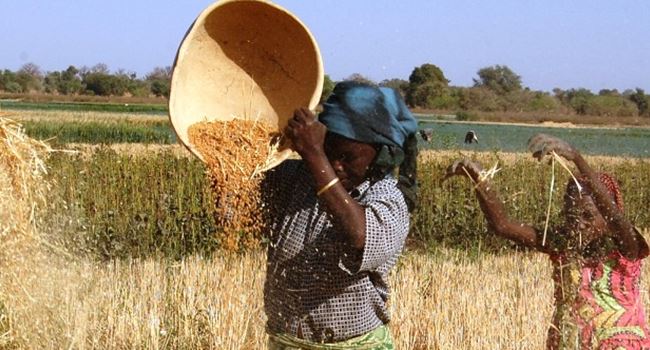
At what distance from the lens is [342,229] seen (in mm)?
2590

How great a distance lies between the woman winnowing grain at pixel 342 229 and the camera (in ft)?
8.59

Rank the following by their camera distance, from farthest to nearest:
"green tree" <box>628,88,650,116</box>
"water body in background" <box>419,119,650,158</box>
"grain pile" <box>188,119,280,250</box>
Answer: "green tree" <box>628,88,650,116</box> → "water body in background" <box>419,119,650,158</box> → "grain pile" <box>188,119,280,250</box>

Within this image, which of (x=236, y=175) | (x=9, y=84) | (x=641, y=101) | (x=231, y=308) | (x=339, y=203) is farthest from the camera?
(x=9, y=84)

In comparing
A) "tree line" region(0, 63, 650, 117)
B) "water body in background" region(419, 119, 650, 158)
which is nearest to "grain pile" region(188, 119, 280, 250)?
"water body in background" region(419, 119, 650, 158)

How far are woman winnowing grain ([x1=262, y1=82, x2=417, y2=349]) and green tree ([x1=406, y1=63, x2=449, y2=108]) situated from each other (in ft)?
169

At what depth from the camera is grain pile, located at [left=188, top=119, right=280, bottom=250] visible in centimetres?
284

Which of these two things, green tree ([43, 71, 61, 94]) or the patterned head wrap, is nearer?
the patterned head wrap

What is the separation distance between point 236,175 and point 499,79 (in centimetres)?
8147

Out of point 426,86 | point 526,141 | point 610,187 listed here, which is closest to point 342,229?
point 610,187

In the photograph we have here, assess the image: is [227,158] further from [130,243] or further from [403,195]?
[130,243]

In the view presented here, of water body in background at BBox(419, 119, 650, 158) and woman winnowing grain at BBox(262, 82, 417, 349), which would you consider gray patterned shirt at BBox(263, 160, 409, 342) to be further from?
water body in background at BBox(419, 119, 650, 158)

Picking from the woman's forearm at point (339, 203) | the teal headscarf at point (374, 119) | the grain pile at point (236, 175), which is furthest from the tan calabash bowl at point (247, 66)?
the woman's forearm at point (339, 203)

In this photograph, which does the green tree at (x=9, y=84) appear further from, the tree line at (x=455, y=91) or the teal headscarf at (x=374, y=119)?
the teal headscarf at (x=374, y=119)

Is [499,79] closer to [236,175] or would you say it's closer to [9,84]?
[9,84]
